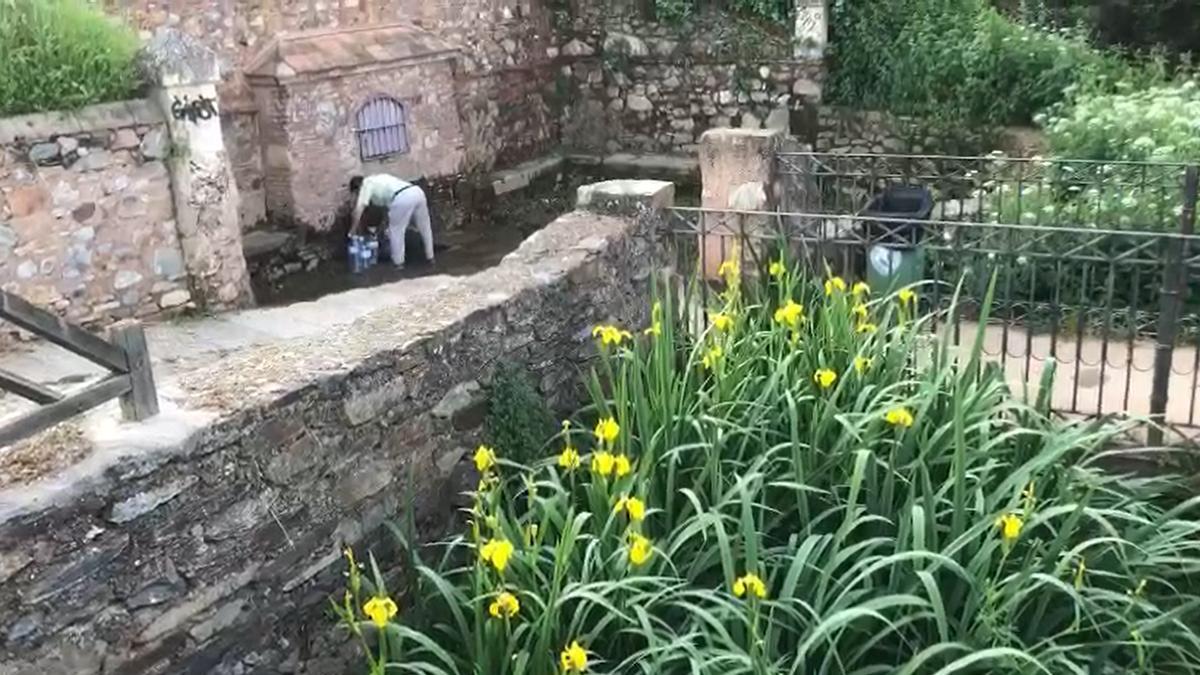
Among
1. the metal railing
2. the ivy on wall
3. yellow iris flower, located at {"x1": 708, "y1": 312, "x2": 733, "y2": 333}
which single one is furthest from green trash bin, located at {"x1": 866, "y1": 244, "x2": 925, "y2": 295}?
the ivy on wall

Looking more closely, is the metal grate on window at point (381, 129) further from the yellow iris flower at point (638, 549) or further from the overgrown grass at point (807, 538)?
the yellow iris flower at point (638, 549)

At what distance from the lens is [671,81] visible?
12258 millimetres

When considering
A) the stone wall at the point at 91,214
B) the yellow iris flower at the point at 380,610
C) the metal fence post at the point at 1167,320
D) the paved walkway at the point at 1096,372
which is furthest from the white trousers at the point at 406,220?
the yellow iris flower at the point at 380,610

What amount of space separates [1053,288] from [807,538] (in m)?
2.83

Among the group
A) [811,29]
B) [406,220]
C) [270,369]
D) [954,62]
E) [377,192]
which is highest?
[811,29]

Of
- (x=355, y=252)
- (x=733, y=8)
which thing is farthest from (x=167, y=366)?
(x=733, y=8)

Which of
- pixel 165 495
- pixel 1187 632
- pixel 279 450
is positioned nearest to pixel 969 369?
pixel 1187 632

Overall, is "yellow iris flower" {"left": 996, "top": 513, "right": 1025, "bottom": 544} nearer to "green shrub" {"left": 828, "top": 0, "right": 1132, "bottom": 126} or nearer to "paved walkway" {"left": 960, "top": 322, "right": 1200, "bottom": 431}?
"paved walkway" {"left": 960, "top": 322, "right": 1200, "bottom": 431}

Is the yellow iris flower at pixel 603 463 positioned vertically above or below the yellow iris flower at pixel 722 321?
below

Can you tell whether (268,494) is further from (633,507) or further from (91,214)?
(91,214)

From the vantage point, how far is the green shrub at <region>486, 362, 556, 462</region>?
432 cm

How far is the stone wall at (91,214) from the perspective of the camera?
714cm

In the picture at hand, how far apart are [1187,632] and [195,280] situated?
6.49 metres

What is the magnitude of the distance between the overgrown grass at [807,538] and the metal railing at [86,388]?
74 cm
